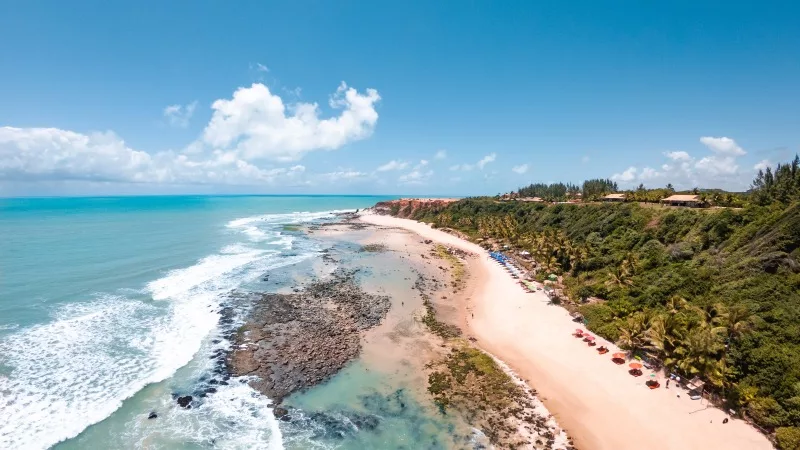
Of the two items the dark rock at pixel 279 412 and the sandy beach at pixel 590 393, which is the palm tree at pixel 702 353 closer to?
the sandy beach at pixel 590 393

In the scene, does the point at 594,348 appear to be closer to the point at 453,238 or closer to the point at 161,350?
the point at 161,350

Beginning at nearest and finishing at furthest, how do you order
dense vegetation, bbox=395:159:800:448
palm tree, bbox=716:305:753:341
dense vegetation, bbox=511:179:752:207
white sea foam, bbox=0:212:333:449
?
white sea foam, bbox=0:212:333:449, dense vegetation, bbox=395:159:800:448, palm tree, bbox=716:305:753:341, dense vegetation, bbox=511:179:752:207

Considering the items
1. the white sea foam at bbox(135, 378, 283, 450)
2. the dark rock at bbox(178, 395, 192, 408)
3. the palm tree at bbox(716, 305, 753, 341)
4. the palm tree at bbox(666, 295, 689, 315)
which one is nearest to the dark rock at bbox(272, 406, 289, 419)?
the white sea foam at bbox(135, 378, 283, 450)

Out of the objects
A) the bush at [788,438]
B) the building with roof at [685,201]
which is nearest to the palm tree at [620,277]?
the bush at [788,438]

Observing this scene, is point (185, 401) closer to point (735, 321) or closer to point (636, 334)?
point (636, 334)

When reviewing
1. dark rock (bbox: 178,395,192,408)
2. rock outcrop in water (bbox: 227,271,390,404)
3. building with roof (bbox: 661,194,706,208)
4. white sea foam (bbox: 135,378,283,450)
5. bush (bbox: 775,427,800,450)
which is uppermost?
building with roof (bbox: 661,194,706,208)

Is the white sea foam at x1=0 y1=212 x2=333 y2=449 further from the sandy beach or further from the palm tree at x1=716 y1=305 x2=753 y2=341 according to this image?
the palm tree at x1=716 y1=305 x2=753 y2=341
